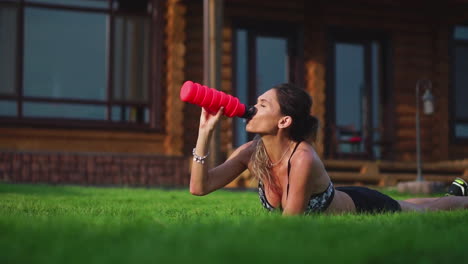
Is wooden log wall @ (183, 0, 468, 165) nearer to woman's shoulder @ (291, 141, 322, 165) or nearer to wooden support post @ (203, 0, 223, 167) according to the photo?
wooden support post @ (203, 0, 223, 167)

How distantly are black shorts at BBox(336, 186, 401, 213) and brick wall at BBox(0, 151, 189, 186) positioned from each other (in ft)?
24.3

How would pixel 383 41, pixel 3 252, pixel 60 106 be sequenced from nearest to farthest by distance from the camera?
pixel 3 252
pixel 60 106
pixel 383 41

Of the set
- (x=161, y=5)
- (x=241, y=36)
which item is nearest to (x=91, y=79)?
(x=161, y=5)

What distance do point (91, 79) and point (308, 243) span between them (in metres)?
11.3

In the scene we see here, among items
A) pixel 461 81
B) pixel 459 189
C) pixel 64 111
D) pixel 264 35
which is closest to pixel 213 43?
pixel 264 35

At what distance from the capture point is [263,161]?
4.58m

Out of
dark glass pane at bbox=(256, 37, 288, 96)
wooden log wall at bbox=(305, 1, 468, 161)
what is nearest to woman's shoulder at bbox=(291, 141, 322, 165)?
dark glass pane at bbox=(256, 37, 288, 96)

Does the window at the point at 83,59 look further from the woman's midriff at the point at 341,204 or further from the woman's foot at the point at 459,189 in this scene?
the woman's midriff at the point at 341,204

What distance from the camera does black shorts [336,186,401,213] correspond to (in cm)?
510

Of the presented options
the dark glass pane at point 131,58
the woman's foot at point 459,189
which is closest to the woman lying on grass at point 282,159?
the woman's foot at point 459,189

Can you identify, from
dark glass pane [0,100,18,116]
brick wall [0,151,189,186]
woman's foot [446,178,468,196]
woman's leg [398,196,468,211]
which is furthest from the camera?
dark glass pane [0,100,18,116]

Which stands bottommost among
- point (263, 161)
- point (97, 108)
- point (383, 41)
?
point (263, 161)

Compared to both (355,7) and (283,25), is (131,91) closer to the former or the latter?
(283,25)

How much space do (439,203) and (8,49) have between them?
957 cm
